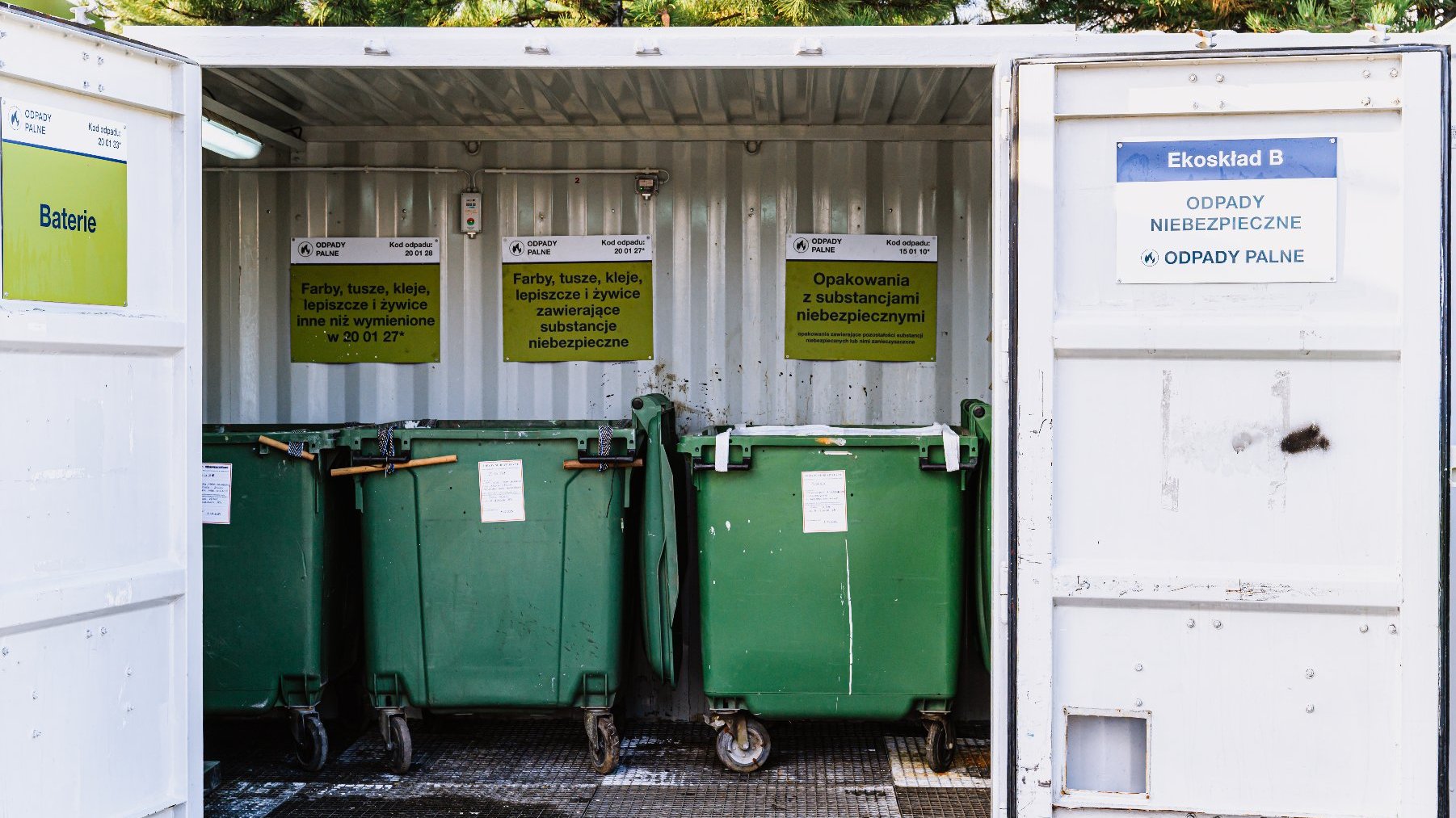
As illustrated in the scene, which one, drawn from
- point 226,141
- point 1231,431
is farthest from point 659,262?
point 1231,431

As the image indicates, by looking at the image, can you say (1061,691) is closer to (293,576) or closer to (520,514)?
(520,514)

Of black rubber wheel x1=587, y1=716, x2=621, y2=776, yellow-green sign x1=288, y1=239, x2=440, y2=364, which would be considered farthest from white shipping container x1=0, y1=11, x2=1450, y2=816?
yellow-green sign x1=288, y1=239, x2=440, y2=364

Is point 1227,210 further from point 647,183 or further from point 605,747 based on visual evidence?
point 605,747

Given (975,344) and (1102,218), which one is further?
(975,344)

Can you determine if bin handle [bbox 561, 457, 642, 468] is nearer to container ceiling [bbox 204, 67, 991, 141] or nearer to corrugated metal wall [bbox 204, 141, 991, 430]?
corrugated metal wall [bbox 204, 141, 991, 430]

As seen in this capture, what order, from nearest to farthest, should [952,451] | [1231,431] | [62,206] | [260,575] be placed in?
1. [62,206]
2. [1231,431]
3. [952,451]
4. [260,575]

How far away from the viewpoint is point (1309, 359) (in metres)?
2.82

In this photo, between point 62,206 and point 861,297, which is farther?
point 861,297

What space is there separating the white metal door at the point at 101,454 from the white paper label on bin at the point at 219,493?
3.41 ft

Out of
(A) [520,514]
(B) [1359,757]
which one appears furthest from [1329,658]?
(A) [520,514]

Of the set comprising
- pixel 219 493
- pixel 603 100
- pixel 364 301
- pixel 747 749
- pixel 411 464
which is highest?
pixel 603 100

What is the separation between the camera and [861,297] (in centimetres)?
476

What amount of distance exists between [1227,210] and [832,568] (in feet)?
5.88

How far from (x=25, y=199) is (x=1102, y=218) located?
2.74 metres
